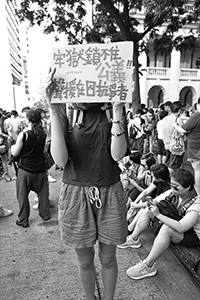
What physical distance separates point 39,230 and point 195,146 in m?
2.34

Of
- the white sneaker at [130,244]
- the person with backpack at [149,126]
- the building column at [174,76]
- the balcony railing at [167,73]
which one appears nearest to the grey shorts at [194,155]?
the white sneaker at [130,244]

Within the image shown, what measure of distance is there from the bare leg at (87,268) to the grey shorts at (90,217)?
9 cm

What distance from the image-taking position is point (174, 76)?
1739 centimetres

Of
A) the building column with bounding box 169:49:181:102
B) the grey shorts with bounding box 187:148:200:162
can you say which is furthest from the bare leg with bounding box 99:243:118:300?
the building column with bounding box 169:49:181:102

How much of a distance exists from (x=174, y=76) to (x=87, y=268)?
17882 millimetres

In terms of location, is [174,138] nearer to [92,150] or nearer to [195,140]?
[195,140]

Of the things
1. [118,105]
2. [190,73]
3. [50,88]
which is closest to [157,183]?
[118,105]

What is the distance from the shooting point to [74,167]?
142 centimetres

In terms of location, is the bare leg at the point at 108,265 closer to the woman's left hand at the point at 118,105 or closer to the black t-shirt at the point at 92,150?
the black t-shirt at the point at 92,150

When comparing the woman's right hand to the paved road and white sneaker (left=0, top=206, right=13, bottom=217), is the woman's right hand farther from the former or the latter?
white sneaker (left=0, top=206, right=13, bottom=217)

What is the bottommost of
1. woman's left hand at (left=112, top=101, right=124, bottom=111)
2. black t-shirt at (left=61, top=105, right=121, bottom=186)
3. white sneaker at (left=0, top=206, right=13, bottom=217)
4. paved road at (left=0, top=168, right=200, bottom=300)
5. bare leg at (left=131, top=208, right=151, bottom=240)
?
paved road at (left=0, top=168, right=200, bottom=300)

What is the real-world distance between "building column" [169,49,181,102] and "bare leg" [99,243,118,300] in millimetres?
17650

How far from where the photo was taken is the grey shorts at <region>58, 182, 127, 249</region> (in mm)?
1403

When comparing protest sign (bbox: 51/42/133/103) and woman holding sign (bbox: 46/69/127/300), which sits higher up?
protest sign (bbox: 51/42/133/103)
